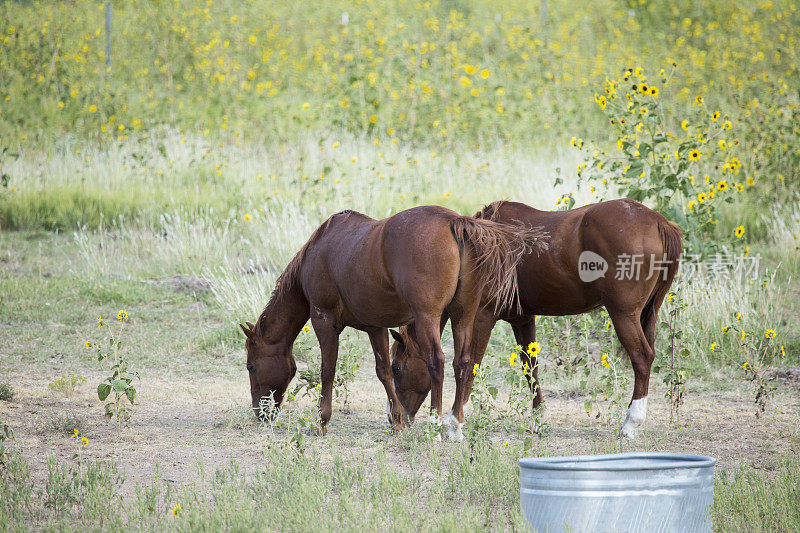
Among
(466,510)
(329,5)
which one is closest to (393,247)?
(466,510)

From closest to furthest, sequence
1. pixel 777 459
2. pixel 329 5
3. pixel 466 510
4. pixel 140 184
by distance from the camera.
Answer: pixel 466 510, pixel 777 459, pixel 140 184, pixel 329 5

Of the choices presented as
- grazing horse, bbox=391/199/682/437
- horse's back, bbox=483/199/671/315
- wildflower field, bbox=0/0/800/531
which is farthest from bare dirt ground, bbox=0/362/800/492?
horse's back, bbox=483/199/671/315

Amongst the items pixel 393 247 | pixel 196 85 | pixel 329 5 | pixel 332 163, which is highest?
pixel 329 5

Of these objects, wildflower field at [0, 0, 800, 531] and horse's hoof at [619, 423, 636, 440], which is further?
horse's hoof at [619, 423, 636, 440]

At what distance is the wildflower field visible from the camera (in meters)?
4.44

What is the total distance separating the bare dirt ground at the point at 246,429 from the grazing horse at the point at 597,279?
40 cm

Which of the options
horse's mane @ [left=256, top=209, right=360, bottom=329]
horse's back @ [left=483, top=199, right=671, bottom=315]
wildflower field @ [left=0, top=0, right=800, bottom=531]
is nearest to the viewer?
wildflower field @ [left=0, top=0, right=800, bottom=531]

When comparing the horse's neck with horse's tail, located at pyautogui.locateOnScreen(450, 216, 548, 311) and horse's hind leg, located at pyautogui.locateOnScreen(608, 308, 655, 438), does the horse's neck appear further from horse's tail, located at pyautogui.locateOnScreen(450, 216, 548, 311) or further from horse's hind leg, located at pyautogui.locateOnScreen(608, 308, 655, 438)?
horse's hind leg, located at pyautogui.locateOnScreen(608, 308, 655, 438)

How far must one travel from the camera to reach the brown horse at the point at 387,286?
196 inches

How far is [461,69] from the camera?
17.5m

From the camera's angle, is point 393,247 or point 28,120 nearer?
point 393,247

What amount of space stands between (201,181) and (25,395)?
7.40 metres

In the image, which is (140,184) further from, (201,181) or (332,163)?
(332,163)

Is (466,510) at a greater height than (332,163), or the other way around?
(332,163)
